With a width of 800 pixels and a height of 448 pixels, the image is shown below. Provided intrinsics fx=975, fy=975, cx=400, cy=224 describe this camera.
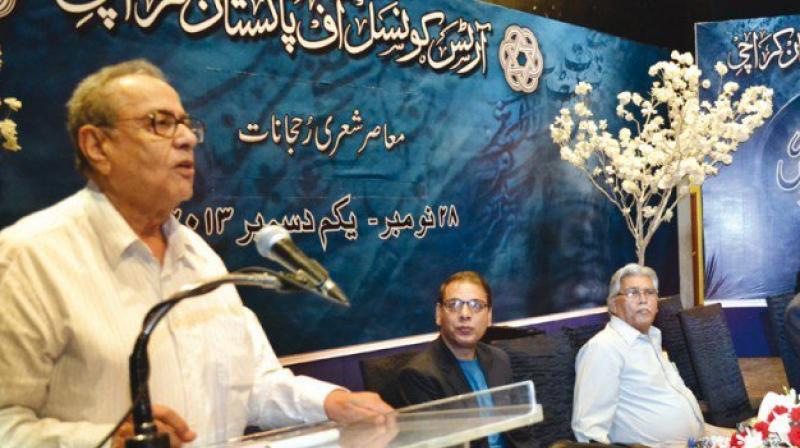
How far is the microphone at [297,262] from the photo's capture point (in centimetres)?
112

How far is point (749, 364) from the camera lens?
26.3 ft

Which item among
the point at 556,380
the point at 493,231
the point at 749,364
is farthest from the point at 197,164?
the point at 749,364

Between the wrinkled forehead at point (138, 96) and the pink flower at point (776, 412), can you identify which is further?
the pink flower at point (776, 412)

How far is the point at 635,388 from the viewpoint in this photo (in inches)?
141

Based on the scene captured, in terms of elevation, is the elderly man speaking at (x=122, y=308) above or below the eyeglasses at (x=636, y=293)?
above

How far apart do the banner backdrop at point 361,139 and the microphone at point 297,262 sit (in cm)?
245

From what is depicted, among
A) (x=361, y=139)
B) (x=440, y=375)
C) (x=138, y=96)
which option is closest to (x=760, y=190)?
(x=361, y=139)

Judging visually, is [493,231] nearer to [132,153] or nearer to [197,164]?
[197,164]

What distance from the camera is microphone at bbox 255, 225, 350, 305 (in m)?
1.12

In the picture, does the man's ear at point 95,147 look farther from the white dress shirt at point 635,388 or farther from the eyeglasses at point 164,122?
the white dress shirt at point 635,388

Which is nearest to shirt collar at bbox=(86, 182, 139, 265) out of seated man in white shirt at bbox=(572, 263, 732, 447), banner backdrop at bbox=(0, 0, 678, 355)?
banner backdrop at bbox=(0, 0, 678, 355)

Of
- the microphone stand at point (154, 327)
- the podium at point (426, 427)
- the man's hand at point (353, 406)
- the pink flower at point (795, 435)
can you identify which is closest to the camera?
the microphone stand at point (154, 327)

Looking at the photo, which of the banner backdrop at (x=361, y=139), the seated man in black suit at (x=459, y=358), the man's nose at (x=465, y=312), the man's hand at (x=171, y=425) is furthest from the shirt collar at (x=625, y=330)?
the man's hand at (x=171, y=425)

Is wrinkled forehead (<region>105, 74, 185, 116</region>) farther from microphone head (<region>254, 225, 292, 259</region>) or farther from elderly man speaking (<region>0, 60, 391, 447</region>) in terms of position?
microphone head (<region>254, 225, 292, 259</region>)
